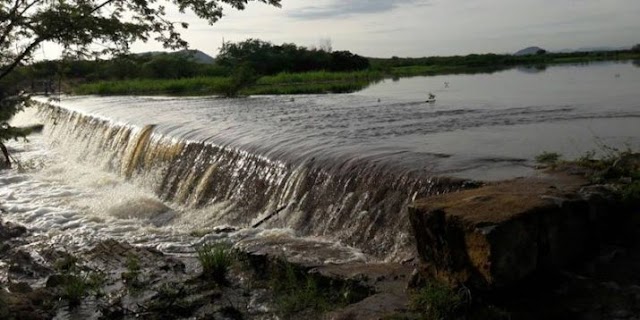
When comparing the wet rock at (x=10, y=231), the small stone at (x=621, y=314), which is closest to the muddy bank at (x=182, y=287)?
the small stone at (x=621, y=314)

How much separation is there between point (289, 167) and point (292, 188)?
67 centimetres

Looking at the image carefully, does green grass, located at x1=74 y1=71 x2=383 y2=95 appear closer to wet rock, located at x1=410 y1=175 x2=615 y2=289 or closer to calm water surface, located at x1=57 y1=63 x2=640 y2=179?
calm water surface, located at x1=57 y1=63 x2=640 y2=179

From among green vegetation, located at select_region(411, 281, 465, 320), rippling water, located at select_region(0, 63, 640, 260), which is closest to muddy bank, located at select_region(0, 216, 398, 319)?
green vegetation, located at select_region(411, 281, 465, 320)

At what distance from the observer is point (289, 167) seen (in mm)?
10320

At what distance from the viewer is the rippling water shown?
854cm

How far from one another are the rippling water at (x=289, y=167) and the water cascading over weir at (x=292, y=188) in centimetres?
2

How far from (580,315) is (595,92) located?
21.2 m

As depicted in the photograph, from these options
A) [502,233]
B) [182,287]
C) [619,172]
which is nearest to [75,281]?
[182,287]

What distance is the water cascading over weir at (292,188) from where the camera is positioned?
7.83 meters

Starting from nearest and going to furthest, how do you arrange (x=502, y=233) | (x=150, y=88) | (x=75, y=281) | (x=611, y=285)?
1. (x=502, y=233)
2. (x=611, y=285)
3. (x=75, y=281)
4. (x=150, y=88)

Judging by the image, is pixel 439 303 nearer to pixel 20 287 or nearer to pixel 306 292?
pixel 306 292

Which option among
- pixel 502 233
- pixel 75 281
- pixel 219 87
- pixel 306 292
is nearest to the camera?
pixel 502 233

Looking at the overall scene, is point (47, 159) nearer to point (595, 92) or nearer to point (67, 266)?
point (67, 266)

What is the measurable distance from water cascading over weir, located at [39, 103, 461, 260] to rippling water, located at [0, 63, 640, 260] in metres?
0.02
